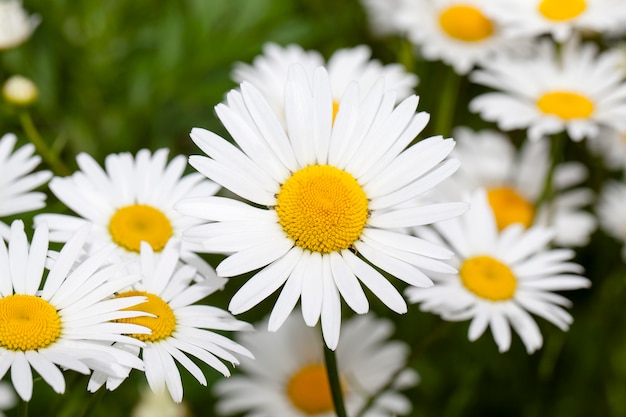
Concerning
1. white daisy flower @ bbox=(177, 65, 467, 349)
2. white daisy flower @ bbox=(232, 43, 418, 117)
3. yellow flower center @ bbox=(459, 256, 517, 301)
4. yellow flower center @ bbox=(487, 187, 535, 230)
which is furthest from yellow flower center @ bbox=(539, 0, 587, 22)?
white daisy flower @ bbox=(177, 65, 467, 349)

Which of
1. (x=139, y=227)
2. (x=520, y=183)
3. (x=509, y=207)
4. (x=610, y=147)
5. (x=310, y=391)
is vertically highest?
(x=610, y=147)

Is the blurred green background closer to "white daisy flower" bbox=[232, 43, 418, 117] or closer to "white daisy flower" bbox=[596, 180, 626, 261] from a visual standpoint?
"white daisy flower" bbox=[596, 180, 626, 261]

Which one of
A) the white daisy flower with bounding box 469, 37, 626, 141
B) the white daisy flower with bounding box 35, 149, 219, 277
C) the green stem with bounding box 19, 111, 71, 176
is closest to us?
the white daisy flower with bounding box 35, 149, 219, 277

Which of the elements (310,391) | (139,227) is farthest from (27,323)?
(310,391)

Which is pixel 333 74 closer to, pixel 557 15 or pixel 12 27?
pixel 557 15

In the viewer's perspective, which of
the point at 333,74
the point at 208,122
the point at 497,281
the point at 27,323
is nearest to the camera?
the point at 27,323

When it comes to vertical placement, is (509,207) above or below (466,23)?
below
